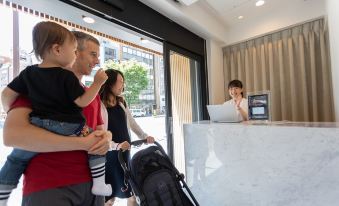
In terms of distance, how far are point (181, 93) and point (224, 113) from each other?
1.26 m

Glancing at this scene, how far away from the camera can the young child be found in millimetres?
690

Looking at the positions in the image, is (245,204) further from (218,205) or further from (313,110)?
(313,110)

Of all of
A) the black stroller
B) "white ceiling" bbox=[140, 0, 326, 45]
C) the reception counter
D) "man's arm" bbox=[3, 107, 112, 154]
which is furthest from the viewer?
"white ceiling" bbox=[140, 0, 326, 45]

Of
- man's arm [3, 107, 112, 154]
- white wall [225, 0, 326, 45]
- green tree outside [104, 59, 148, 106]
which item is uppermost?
white wall [225, 0, 326, 45]

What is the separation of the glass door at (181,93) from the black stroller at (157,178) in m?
0.99

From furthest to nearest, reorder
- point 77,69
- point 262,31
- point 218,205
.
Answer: point 262,31 → point 218,205 → point 77,69

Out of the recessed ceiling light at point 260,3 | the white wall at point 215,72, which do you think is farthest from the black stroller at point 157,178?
the recessed ceiling light at point 260,3

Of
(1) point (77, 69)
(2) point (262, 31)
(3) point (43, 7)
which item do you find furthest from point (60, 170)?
(2) point (262, 31)

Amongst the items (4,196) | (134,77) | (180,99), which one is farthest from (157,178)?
(134,77)

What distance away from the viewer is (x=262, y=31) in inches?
134

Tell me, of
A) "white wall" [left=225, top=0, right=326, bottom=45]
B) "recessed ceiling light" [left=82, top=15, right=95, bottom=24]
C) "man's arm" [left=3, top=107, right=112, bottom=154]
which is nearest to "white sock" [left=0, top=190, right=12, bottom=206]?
"man's arm" [left=3, top=107, right=112, bottom=154]

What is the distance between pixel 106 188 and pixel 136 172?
2.29 feet

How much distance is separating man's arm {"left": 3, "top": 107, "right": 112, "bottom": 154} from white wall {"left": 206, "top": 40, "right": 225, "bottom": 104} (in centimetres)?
312

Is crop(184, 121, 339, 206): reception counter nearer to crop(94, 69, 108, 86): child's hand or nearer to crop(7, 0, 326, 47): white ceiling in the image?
crop(94, 69, 108, 86): child's hand
